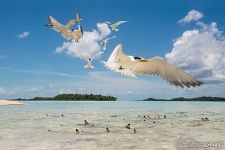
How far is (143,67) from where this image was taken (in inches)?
335

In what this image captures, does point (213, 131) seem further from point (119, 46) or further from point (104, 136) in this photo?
point (119, 46)

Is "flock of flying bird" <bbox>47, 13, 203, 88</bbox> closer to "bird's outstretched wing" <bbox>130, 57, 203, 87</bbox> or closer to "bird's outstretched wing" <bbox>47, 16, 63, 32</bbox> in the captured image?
"bird's outstretched wing" <bbox>130, 57, 203, 87</bbox>

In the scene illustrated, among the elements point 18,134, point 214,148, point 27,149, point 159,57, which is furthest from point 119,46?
point 18,134

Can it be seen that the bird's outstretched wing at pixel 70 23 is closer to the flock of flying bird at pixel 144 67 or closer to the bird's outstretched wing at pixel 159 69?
the flock of flying bird at pixel 144 67

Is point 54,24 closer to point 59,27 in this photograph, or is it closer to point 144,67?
point 59,27

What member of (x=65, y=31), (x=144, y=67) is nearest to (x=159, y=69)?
(x=144, y=67)

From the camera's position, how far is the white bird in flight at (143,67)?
8.03 meters

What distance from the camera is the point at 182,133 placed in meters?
22.8

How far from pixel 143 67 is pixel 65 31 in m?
3.40

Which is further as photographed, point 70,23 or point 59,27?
point 70,23

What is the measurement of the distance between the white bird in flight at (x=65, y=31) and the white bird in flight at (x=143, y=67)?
207cm

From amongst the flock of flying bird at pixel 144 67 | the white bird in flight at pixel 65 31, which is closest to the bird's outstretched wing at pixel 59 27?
the white bird in flight at pixel 65 31

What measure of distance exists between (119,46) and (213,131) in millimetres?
16434

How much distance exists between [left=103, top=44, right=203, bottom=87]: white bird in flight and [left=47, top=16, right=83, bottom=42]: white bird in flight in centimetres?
207
